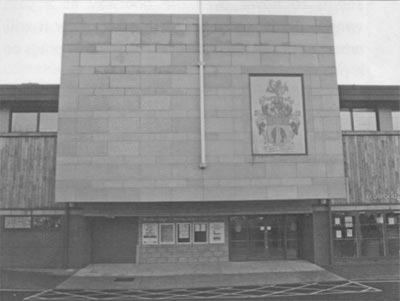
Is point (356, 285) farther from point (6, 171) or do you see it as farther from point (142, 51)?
point (6, 171)

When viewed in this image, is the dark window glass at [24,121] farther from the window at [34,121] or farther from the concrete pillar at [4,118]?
the concrete pillar at [4,118]

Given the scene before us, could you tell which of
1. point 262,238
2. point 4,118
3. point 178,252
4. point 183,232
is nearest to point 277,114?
point 262,238

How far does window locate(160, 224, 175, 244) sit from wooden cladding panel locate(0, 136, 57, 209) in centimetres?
502

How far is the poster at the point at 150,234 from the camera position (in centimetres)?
1939

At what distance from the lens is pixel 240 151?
17609 millimetres

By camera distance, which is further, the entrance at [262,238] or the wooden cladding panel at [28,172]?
the entrance at [262,238]

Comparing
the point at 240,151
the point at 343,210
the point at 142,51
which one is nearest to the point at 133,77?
the point at 142,51

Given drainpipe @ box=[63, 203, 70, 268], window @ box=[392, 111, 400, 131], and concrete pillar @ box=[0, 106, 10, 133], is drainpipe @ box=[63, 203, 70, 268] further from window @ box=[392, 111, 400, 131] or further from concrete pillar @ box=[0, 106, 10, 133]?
window @ box=[392, 111, 400, 131]

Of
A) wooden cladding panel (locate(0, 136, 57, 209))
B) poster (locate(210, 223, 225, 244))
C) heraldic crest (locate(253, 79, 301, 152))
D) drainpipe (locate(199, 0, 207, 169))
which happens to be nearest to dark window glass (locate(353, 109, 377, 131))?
heraldic crest (locate(253, 79, 301, 152))

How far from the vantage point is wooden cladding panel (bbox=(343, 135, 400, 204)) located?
19812mm

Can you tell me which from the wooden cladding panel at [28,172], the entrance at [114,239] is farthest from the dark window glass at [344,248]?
the wooden cladding panel at [28,172]

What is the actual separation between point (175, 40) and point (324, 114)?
7010 mm

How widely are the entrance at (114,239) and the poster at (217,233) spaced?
3.45 m

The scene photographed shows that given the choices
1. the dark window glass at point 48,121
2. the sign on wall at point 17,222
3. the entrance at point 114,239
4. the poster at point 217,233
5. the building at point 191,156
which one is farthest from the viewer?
the dark window glass at point 48,121
